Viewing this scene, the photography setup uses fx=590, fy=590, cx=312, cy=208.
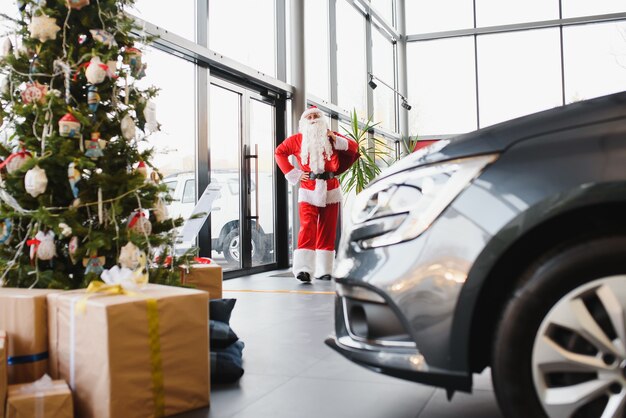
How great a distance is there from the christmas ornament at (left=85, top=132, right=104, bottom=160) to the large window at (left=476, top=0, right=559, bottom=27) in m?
9.80

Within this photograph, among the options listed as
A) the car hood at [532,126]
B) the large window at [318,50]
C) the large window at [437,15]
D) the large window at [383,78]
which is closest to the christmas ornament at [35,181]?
the car hood at [532,126]

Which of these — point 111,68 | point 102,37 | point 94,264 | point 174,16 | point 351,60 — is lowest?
point 94,264

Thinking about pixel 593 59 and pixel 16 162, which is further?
pixel 593 59

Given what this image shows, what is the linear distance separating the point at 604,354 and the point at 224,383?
50.8 inches

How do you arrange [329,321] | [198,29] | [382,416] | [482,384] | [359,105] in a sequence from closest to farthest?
[382,416] < [482,384] < [329,321] < [198,29] < [359,105]

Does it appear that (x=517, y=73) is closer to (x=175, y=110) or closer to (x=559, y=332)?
(x=175, y=110)

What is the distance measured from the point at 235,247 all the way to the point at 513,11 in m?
7.50

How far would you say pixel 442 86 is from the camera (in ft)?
35.6

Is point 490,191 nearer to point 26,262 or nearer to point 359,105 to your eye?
point 26,262

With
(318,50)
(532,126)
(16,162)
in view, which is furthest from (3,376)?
(318,50)

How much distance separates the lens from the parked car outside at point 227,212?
486cm

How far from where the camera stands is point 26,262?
2.07m

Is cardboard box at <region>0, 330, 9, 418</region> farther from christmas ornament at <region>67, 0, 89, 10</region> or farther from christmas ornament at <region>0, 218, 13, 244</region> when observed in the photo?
christmas ornament at <region>67, 0, 89, 10</region>

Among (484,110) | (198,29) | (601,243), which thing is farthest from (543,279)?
(484,110)
